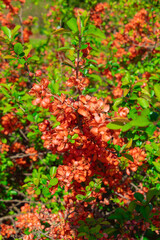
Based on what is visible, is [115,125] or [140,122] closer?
[140,122]

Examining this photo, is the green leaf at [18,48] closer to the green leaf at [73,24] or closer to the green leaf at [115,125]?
the green leaf at [73,24]

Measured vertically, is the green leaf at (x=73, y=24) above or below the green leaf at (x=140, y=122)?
above

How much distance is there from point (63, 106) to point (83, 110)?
15 centimetres

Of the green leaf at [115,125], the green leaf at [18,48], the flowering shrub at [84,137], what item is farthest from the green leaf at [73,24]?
the green leaf at [115,125]

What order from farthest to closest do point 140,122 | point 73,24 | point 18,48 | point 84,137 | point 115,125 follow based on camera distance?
point 84,137, point 18,48, point 73,24, point 115,125, point 140,122

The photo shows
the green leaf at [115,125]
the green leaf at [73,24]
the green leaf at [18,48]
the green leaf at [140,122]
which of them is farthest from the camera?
the green leaf at [18,48]

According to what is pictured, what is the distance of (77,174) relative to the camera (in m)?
1.37

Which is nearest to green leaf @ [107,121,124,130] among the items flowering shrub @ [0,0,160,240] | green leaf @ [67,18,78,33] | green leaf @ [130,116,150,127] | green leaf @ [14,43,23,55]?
flowering shrub @ [0,0,160,240]

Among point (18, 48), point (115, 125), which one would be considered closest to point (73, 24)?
point (18, 48)

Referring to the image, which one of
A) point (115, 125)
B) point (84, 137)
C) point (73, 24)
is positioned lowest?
point (84, 137)

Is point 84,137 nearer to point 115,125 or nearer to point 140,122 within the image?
point 115,125

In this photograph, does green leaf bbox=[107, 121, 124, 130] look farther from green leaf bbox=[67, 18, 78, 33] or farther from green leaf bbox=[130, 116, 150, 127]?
green leaf bbox=[67, 18, 78, 33]

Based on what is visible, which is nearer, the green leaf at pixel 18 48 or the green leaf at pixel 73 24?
the green leaf at pixel 73 24

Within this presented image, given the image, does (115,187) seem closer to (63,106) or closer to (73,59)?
(63,106)
